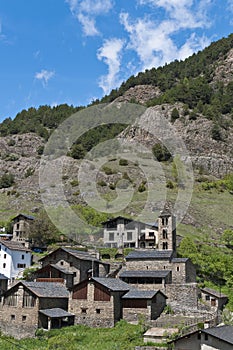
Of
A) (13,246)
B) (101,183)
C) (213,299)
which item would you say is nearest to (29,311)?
(13,246)

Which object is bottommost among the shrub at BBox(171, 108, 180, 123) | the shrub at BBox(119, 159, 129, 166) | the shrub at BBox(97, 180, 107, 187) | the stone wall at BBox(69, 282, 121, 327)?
Answer: the stone wall at BBox(69, 282, 121, 327)

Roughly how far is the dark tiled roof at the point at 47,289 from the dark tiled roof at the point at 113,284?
392 cm

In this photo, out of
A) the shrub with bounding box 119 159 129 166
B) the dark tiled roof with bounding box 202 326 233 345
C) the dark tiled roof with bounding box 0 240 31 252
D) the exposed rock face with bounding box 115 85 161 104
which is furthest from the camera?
the exposed rock face with bounding box 115 85 161 104

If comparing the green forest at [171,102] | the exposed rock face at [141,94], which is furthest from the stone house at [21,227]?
the exposed rock face at [141,94]

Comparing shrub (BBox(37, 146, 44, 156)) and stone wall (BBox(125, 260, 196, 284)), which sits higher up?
shrub (BBox(37, 146, 44, 156))

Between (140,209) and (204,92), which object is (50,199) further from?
(204,92)

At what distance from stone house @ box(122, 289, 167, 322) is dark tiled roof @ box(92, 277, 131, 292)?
1.05 m

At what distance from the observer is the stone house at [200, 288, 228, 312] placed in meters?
44.7

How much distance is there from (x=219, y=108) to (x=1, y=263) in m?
120

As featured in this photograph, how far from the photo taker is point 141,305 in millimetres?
40625

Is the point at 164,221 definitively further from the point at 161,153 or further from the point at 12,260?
the point at 161,153

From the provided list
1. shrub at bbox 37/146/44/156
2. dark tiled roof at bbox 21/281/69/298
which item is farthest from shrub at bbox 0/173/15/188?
dark tiled roof at bbox 21/281/69/298

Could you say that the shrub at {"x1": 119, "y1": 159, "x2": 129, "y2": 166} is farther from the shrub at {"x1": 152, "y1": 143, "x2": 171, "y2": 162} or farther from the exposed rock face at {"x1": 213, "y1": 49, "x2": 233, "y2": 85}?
the exposed rock face at {"x1": 213, "y1": 49, "x2": 233, "y2": 85}

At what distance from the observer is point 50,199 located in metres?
93.3
